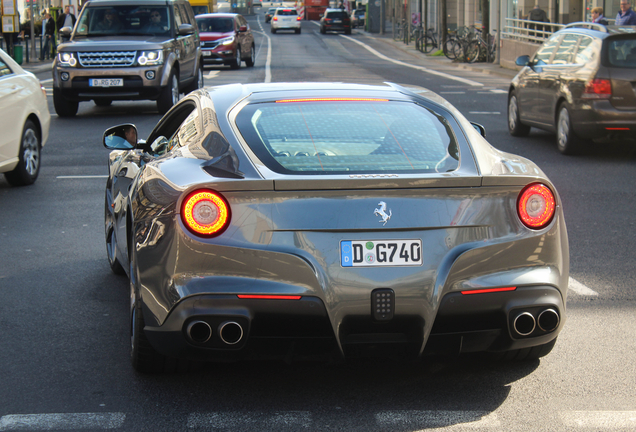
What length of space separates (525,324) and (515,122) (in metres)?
10.7

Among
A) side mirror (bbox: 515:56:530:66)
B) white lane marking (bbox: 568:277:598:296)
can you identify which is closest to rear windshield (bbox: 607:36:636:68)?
side mirror (bbox: 515:56:530:66)

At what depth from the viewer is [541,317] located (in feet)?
12.9

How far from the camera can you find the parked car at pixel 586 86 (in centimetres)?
1150

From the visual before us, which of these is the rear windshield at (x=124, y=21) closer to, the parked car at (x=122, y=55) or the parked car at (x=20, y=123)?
the parked car at (x=122, y=55)

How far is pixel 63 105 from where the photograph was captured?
56.3 feet

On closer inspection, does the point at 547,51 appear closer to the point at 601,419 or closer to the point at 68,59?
the point at 68,59

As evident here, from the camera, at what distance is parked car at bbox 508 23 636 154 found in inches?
453

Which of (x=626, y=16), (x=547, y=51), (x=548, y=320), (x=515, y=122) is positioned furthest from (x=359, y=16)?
(x=548, y=320)

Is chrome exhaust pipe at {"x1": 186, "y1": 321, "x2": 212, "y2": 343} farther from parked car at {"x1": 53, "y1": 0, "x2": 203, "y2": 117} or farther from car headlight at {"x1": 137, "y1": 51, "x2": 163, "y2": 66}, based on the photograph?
car headlight at {"x1": 137, "y1": 51, "x2": 163, "y2": 66}

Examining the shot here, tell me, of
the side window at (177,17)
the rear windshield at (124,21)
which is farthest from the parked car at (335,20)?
the rear windshield at (124,21)

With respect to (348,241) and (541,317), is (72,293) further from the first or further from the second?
(541,317)

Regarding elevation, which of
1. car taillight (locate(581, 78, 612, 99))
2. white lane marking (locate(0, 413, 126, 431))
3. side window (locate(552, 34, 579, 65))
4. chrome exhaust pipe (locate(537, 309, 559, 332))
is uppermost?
side window (locate(552, 34, 579, 65))

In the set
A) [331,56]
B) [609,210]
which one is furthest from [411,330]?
[331,56]

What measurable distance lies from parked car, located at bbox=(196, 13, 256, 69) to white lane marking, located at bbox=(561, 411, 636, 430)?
27664 millimetres
